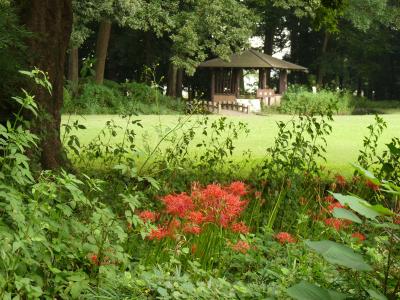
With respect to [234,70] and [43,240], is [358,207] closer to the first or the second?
[43,240]

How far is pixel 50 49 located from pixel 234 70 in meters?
27.7

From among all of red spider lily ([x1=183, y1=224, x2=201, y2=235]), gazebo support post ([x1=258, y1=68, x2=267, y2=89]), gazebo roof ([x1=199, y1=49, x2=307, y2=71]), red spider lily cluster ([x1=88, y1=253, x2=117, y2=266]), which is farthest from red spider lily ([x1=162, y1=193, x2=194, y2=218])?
gazebo support post ([x1=258, y1=68, x2=267, y2=89])

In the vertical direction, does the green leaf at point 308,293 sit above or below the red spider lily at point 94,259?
above

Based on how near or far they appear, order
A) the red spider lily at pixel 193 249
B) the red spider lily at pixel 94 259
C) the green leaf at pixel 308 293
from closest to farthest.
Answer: the green leaf at pixel 308 293
the red spider lily at pixel 94 259
the red spider lily at pixel 193 249

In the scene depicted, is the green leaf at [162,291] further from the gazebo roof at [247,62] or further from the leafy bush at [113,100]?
the gazebo roof at [247,62]

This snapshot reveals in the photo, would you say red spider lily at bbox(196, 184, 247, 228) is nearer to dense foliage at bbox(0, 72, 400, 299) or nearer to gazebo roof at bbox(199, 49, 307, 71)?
dense foliage at bbox(0, 72, 400, 299)

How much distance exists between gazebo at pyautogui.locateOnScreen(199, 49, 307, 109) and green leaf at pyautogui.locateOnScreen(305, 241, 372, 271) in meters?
30.2

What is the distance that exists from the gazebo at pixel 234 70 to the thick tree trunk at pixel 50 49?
25247 mm

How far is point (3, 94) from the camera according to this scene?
5551 millimetres

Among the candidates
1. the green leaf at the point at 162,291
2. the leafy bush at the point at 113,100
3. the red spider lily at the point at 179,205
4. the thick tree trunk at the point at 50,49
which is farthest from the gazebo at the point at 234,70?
the green leaf at the point at 162,291

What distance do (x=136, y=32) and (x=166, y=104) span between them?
24.4ft

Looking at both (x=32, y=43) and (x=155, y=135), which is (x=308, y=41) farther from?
(x=32, y=43)

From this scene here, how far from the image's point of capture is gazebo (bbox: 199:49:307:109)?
32456 millimetres

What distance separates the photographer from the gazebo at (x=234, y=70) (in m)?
32.5
